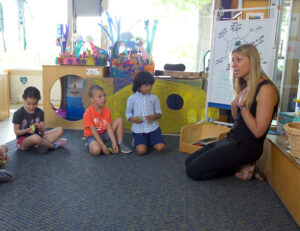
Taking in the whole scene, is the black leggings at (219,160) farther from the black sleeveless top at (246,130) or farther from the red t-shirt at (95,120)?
the red t-shirt at (95,120)

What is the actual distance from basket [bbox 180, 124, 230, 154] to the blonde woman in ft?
1.67

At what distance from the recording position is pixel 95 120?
8.20 ft

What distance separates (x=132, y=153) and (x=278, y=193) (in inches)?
48.7

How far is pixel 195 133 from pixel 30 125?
1.58 metres

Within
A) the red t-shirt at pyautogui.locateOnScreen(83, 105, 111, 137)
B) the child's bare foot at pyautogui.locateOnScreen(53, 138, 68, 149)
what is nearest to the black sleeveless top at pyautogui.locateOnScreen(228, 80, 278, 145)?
the red t-shirt at pyautogui.locateOnScreen(83, 105, 111, 137)

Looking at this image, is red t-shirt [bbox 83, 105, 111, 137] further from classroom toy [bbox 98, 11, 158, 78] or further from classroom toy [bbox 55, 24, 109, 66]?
classroom toy [bbox 55, 24, 109, 66]

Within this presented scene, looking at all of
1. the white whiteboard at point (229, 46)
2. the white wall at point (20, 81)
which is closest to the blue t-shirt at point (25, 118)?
the white whiteboard at point (229, 46)

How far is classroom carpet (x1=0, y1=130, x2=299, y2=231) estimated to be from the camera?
1.36 m

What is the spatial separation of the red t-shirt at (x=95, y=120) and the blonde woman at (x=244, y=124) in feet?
3.18

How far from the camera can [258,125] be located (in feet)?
5.64

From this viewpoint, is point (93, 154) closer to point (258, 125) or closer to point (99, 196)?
point (99, 196)

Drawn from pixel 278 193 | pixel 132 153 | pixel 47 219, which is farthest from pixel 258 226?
pixel 132 153

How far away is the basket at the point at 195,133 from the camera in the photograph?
2489 mm

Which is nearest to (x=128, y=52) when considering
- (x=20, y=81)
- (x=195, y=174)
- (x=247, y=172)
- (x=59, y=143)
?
(x=59, y=143)
